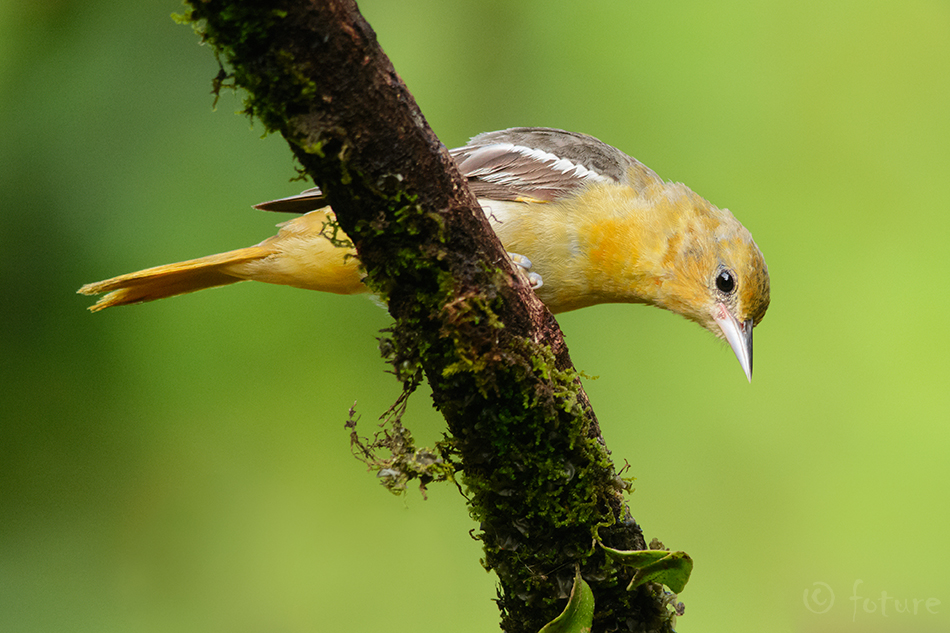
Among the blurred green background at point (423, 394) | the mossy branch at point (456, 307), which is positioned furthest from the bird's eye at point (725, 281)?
the blurred green background at point (423, 394)

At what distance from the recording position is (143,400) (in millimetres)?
3633

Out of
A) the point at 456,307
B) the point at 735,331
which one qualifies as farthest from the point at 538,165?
the point at 456,307

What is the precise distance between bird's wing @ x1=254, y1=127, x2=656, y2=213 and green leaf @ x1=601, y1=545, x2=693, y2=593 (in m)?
1.38

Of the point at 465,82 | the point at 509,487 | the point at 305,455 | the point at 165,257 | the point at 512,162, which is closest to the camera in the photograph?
the point at 509,487

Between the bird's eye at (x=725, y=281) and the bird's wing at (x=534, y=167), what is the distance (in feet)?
1.58

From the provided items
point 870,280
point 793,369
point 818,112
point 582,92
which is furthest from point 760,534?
point 582,92

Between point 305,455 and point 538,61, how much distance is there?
2.43m

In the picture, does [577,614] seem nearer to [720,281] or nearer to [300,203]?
[720,281]

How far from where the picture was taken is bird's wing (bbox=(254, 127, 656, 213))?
269cm

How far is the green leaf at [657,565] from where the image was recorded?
5.14ft

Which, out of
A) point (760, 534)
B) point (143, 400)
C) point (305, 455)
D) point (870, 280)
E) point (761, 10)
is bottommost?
point (760, 534)

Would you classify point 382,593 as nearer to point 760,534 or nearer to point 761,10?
point 760,534

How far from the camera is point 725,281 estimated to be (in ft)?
8.64

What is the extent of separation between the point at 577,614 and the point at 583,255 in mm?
1287
